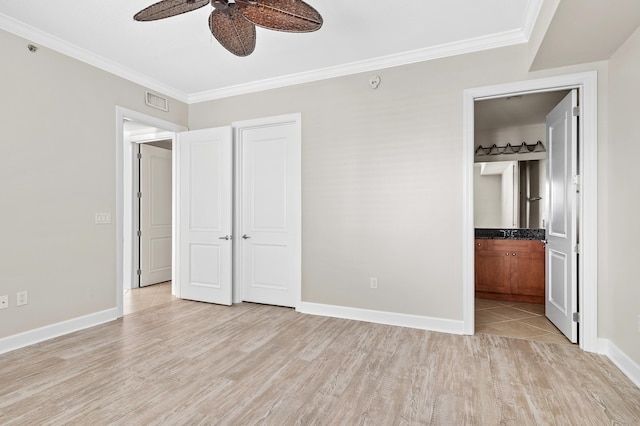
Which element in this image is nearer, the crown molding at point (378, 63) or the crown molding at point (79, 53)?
the crown molding at point (79, 53)

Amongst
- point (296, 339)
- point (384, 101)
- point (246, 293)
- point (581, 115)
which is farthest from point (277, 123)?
point (581, 115)

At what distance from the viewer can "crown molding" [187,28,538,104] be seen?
3076 mm

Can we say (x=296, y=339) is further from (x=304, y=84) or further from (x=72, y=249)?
(x=304, y=84)

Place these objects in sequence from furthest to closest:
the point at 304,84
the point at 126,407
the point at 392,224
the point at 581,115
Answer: the point at 304,84, the point at 392,224, the point at 581,115, the point at 126,407

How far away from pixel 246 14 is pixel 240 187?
248cm

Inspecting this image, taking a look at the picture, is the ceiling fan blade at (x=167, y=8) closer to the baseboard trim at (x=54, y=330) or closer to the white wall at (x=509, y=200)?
the baseboard trim at (x=54, y=330)

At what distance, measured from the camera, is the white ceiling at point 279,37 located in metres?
2.67

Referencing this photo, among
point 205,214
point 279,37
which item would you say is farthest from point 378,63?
point 205,214

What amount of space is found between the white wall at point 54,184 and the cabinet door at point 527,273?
4.83 m

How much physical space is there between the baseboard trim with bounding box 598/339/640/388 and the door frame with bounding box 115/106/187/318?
4.53 meters

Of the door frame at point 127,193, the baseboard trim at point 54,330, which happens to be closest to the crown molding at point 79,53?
the door frame at point 127,193

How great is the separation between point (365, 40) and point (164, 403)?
3251mm

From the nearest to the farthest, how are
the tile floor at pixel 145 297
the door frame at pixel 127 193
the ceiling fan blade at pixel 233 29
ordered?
the ceiling fan blade at pixel 233 29, the door frame at pixel 127 193, the tile floor at pixel 145 297

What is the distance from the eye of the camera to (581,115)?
2850 mm
